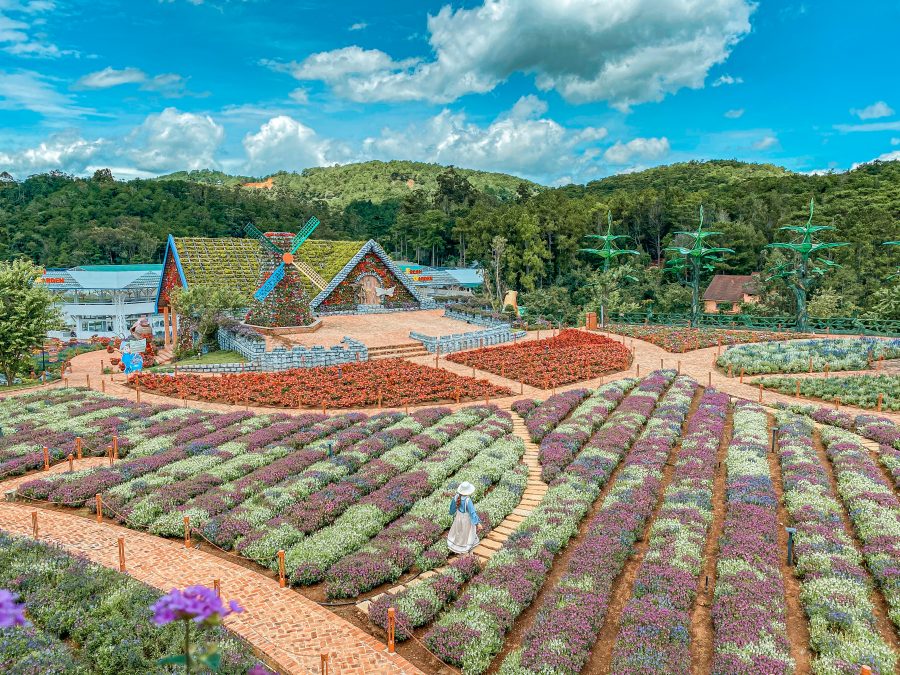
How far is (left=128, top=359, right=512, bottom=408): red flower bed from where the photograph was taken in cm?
2542

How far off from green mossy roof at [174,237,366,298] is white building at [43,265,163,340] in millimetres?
10447

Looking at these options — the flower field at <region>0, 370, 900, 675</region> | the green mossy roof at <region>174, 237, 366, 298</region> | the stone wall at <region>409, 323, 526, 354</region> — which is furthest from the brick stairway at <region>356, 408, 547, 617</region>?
the green mossy roof at <region>174, 237, 366, 298</region>

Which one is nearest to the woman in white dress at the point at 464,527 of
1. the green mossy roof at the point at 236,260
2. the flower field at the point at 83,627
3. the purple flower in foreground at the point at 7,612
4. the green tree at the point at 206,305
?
the flower field at the point at 83,627

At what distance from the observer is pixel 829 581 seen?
1116cm

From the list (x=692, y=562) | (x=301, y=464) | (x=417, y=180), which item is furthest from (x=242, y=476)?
(x=417, y=180)

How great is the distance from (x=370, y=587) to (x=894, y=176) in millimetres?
90829

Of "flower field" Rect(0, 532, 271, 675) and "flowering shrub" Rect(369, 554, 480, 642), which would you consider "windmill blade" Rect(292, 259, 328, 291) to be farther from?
"flowering shrub" Rect(369, 554, 480, 642)

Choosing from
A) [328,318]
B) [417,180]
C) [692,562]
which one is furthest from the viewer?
[417,180]

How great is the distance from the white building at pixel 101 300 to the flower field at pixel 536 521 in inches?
1384

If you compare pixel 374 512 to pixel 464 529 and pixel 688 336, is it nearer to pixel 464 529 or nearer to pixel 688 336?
pixel 464 529

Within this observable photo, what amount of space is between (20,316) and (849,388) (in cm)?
3865

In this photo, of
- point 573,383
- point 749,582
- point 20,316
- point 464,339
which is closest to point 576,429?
point 573,383

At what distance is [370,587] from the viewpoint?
11.6m

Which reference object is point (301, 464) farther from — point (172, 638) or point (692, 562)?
point (692, 562)
